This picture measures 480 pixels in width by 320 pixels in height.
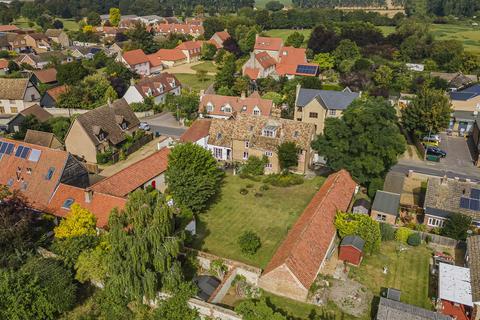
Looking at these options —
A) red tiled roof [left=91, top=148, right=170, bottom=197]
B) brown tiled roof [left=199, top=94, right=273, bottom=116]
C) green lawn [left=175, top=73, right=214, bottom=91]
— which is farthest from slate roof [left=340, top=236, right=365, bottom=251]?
green lawn [left=175, top=73, right=214, bottom=91]

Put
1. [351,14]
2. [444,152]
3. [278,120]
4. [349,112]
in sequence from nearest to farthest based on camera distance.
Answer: [349,112]
[278,120]
[444,152]
[351,14]

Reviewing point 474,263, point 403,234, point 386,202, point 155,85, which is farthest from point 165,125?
point 474,263

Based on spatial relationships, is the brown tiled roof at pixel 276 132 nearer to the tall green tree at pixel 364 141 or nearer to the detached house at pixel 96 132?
the tall green tree at pixel 364 141

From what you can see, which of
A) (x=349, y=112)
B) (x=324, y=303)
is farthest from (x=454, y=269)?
(x=349, y=112)

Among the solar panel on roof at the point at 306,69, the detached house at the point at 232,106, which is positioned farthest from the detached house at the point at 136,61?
the solar panel on roof at the point at 306,69

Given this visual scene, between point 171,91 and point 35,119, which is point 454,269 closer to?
point 35,119

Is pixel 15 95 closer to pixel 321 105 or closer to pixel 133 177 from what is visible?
pixel 133 177
